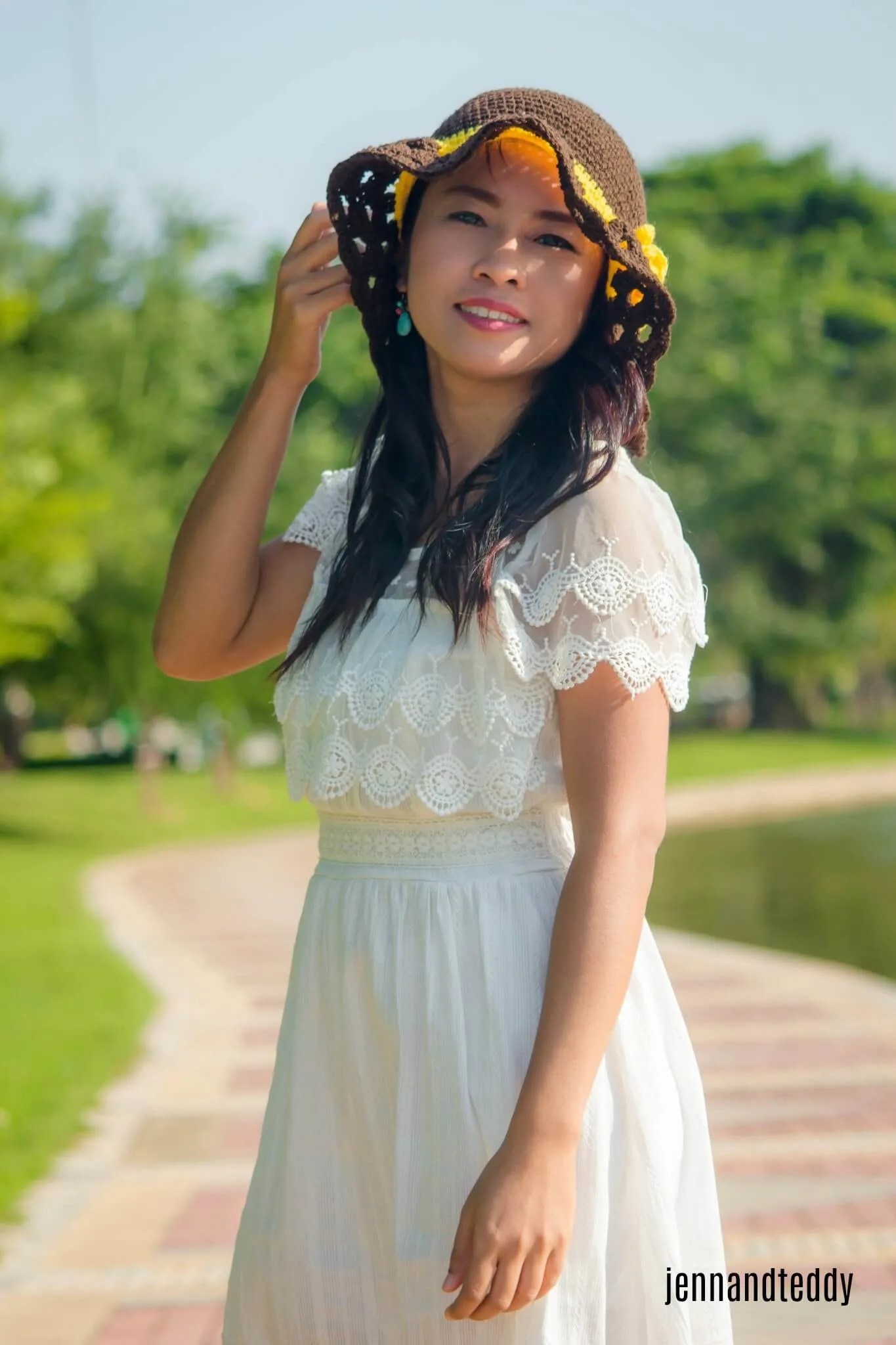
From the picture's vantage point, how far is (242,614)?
190 cm

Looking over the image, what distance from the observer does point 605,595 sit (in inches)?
62.6

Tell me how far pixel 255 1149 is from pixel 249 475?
144 inches

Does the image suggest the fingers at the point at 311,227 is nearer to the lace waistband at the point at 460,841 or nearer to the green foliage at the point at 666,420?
the lace waistband at the point at 460,841

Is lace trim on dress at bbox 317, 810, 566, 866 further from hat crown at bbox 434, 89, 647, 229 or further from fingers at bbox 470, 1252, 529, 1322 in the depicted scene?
hat crown at bbox 434, 89, 647, 229

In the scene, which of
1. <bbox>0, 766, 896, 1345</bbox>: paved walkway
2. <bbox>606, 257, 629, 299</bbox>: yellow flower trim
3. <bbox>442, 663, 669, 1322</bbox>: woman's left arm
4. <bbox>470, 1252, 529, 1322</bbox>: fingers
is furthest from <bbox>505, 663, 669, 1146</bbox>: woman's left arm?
<bbox>0, 766, 896, 1345</bbox>: paved walkway

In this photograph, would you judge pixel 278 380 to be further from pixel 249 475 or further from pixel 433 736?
pixel 433 736

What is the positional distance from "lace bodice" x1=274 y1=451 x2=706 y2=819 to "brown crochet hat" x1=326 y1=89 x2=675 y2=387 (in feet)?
0.59

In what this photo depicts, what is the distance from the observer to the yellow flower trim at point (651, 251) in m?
1.74

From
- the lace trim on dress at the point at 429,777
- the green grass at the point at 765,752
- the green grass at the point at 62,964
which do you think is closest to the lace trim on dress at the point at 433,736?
the lace trim on dress at the point at 429,777

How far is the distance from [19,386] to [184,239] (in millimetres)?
4342

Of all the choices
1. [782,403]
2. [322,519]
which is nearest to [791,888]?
[322,519]

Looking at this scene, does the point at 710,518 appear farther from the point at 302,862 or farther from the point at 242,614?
the point at 242,614

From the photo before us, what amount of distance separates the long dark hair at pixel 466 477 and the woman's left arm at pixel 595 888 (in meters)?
0.16

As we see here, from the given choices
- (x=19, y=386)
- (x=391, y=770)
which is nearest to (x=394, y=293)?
(x=391, y=770)
